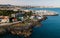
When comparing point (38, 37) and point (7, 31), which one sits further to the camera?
point (7, 31)

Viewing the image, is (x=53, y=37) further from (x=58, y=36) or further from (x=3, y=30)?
(x=3, y=30)

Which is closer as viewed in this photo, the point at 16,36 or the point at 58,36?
the point at 16,36

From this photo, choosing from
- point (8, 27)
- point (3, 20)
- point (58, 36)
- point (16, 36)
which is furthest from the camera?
point (3, 20)

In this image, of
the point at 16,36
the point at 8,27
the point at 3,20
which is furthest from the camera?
the point at 3,20

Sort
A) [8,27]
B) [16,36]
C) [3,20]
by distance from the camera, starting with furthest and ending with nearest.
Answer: [3,20]
[8,27]
[16,36]

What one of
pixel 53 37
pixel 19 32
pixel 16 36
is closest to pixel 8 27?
pixel 19 32

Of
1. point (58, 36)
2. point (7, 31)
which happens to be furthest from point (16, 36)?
point (58, 36)

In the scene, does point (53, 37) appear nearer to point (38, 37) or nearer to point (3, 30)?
point (38, 37)

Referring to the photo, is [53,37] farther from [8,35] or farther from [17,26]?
[17,26]
